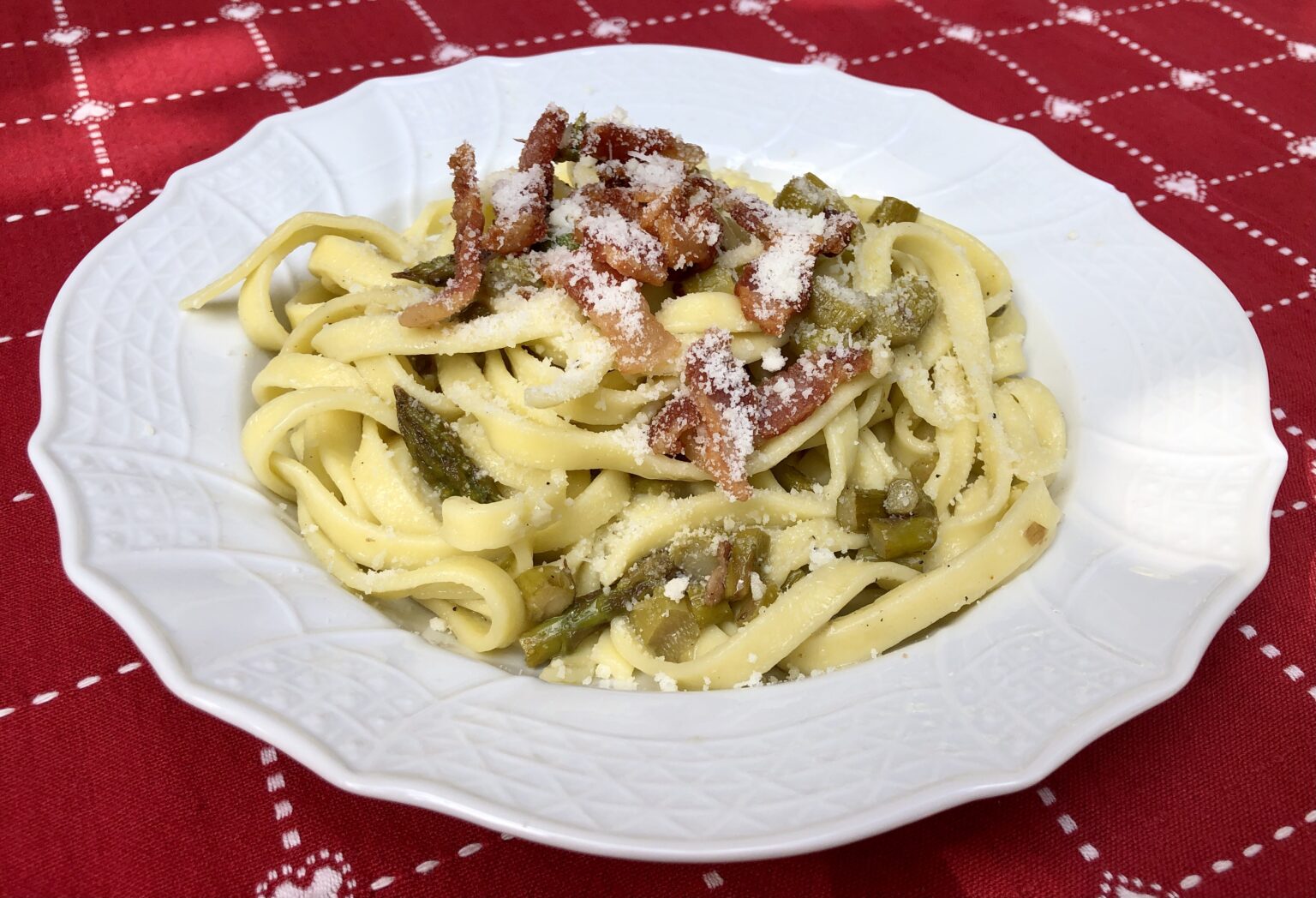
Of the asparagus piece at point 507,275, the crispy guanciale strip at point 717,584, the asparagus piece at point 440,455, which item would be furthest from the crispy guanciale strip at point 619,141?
the crispy guanciale strip at point 717,584

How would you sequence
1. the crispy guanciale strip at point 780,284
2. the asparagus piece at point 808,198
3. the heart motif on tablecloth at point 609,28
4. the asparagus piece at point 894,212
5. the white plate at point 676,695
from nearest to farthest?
the white plate at point 676,695 < the crispy guanciale strip at point 780,284 < the asparagus piece at point 808,198 < the asparagus piece at point 894,212 < the heart motif on tablecloth at point 609,28

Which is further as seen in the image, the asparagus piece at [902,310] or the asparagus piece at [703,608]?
the asparagus piece at [902,310]

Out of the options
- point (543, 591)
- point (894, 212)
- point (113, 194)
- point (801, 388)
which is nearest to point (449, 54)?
point (113, 194)

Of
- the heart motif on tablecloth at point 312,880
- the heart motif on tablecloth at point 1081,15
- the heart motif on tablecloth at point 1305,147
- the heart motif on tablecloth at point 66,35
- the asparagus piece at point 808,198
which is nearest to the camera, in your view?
the heart motif on tablecloth at point 312,880

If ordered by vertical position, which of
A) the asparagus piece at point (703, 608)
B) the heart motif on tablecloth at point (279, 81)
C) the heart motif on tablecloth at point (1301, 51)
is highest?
the heart motif on tablecloth at point (279, 81)

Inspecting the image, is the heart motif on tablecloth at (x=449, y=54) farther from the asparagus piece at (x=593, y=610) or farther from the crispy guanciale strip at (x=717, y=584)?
the crispy guanciale strip at (x=717, y=584)

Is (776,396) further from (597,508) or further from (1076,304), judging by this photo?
(1076,304)

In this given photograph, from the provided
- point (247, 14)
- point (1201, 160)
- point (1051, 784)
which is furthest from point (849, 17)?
point (1051, 784)

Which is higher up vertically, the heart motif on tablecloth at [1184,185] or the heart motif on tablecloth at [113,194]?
the heart motif on tablecloth at [113,194]
